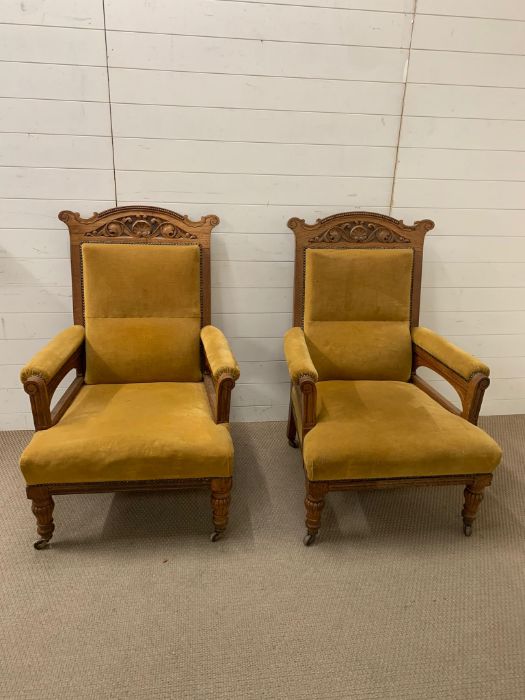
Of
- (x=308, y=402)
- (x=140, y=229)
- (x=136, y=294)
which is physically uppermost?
(x=140, y=229)

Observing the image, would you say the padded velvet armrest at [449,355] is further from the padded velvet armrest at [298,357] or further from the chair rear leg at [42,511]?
the chair rear leg at [42,511]

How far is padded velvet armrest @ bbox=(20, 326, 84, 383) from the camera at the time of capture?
5.10 ft

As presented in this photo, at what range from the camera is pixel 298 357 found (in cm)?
177

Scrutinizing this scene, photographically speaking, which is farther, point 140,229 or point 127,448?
point 140,229

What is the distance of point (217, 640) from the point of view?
1369 mm

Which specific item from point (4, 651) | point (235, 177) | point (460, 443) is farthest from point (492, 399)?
point (4, 651)

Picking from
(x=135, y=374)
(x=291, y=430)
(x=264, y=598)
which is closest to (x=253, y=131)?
(x=135, y=374)

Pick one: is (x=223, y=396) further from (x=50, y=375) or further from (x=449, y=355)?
(x=449, y=355)

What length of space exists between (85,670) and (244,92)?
219cm

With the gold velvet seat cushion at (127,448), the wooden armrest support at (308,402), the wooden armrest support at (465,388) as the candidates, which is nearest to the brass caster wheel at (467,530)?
the wooden armrest support at (465,388)

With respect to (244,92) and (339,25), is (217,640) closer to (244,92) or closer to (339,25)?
(244,92)

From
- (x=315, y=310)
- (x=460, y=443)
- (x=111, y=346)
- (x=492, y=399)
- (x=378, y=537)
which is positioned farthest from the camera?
(x=492, y=399)

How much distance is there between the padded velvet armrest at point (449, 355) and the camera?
5.67ft

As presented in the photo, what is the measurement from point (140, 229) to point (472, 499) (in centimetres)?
173
